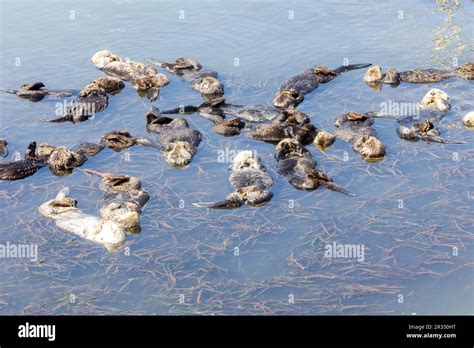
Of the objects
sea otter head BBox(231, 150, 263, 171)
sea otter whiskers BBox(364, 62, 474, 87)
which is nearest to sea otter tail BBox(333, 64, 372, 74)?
sea otter whiskers BBox(364, 62, 474, 87)

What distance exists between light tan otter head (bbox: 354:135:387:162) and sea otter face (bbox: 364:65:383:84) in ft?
9.91

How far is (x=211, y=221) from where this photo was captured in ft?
34.9

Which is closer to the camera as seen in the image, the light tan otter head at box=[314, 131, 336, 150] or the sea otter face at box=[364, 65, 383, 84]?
the light tan otter head at box=[314, 131, 336, 150]

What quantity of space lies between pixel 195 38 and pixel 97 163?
6.57 metres

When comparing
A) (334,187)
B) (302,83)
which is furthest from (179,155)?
(302,83)

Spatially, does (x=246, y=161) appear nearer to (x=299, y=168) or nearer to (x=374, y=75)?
(x=299, y=168)

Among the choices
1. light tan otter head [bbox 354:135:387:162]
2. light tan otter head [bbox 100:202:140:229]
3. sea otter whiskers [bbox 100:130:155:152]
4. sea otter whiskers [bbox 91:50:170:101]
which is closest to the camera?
light tan otter head [bbox 100:202:140:229]

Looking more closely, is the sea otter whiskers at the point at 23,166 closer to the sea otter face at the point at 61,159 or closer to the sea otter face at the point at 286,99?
the sea otter face at the point at 61,159

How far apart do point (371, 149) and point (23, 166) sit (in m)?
6.24

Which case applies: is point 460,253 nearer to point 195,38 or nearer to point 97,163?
point 97,163

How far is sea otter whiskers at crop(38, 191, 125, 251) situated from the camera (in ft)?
33.4

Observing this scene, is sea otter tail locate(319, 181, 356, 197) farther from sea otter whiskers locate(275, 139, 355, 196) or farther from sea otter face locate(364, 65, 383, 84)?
sea otter face locate(364, 65, 383, 84)

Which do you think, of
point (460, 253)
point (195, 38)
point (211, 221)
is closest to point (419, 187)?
point (460, 253)

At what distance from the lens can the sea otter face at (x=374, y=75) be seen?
14.8 meters
